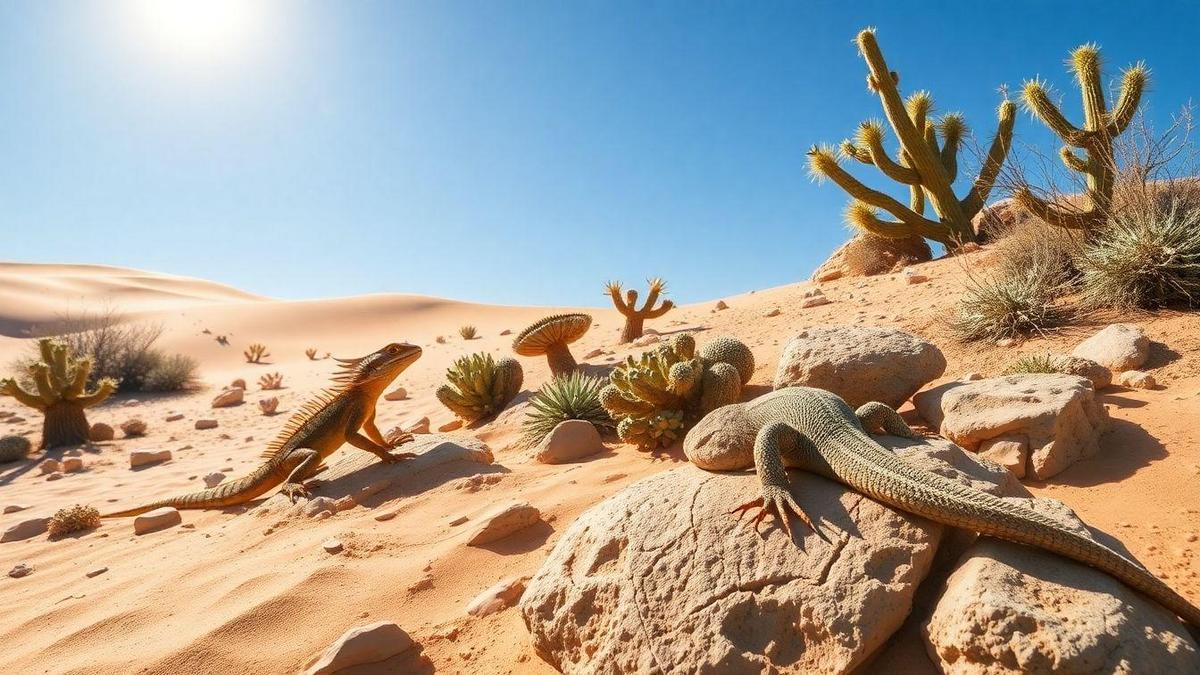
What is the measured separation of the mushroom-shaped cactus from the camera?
875cm

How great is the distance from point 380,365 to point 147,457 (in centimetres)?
547

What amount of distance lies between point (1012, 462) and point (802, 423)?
6.13ft

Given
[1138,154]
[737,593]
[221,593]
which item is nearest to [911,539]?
[737,593]

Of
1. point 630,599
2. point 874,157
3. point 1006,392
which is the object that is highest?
point 874,157

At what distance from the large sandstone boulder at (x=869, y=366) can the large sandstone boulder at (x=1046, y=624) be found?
290 centimetres

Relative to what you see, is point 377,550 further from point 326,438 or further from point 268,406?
point 268,406

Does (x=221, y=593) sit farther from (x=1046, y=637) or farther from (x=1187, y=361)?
(x=1187, y=361)

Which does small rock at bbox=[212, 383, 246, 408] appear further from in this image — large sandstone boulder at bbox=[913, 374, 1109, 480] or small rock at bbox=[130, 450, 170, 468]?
large sandstone boulder at bbox=[913, 374, 1109, 480]

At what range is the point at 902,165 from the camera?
1392cm

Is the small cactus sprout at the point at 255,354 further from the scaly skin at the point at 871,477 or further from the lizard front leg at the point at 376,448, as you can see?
the scaly skin at the point at 871,477

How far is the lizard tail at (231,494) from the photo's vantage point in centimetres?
572

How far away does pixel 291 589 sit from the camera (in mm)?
3352

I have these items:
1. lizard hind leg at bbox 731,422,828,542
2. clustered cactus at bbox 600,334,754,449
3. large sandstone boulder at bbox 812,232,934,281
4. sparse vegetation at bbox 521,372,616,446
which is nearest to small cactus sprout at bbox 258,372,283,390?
sparse vegetation at bbox 521,372,616,446

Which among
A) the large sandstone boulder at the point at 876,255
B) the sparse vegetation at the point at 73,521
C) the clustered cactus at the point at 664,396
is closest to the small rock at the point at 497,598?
the clustered cactus at the point at 664,396
